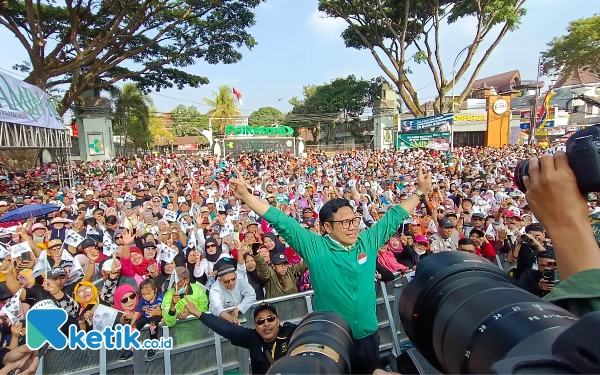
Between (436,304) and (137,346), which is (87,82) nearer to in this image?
(137,346)

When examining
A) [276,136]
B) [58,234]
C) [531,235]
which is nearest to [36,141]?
[58,234]

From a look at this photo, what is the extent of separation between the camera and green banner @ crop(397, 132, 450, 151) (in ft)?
69.2

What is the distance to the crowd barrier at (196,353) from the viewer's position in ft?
9.82

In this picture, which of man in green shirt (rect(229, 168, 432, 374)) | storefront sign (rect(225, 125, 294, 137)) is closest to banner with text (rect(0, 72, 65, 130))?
Result: man in green shirt (rect(229, 168, 432, 374))

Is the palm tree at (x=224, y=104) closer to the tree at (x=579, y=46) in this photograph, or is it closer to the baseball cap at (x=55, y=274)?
the tree at (x=579, y=46)

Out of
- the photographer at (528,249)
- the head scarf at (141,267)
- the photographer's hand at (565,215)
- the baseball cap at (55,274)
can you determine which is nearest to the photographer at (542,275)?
the photographer at (528,249)

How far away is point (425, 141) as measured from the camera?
23.0 m

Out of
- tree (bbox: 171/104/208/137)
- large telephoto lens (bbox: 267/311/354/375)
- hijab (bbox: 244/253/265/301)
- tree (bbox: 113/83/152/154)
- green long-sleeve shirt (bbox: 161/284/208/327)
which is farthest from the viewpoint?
tree (bbox: 171/104/208/137)

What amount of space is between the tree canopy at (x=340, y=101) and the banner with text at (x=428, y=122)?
49.8ft

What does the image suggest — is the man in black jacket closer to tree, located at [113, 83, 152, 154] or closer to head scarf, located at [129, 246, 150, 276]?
head scarf, located at [129, 246, 150, 276]

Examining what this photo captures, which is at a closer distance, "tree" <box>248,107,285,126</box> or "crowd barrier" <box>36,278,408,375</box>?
"crowd barrier" <box>36,278,408,375</box>

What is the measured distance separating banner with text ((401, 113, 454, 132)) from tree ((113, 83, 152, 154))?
61.1 ft

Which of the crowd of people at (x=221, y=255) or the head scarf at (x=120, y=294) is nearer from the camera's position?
the crowd of people at (x=221, y=255)

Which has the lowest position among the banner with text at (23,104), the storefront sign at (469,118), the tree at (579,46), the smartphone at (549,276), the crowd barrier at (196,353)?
the crowd barrier at (196,353)
